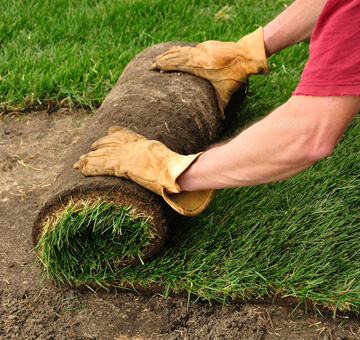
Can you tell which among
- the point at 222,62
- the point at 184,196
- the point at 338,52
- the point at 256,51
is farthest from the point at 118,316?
the point at 256,51

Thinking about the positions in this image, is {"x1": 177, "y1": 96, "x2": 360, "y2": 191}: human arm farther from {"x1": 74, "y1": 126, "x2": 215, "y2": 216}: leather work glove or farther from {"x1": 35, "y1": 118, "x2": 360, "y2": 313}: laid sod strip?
{"x1": 35, "y1": 118, "x2": 360, "y2": 313}: laid sod strip

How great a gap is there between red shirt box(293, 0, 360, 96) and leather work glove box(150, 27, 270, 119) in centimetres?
129

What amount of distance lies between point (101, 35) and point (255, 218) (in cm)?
237

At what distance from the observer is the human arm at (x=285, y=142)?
164cm

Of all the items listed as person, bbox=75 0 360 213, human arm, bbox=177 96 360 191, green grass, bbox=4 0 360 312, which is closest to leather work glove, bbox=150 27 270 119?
green grass, bbox=4 0 360 312

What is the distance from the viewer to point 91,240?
89.5 inches

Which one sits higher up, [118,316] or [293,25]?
[293,25]

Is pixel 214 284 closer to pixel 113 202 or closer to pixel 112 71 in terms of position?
pixel 113 202

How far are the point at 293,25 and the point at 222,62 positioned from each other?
468 millimetres

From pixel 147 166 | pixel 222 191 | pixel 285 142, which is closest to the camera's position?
pixel 285 142

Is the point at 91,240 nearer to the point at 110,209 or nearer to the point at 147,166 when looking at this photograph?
the point at 110,209

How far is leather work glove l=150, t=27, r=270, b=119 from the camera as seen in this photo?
2.88 metres

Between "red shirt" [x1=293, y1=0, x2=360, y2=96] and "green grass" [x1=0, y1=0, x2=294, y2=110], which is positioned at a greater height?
"red shirt" [x1=293, y1=0, x2=360, y2=96]

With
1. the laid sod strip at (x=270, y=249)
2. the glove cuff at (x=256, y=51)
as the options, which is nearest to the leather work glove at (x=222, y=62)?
the glove cuff at (x=256, y=51)
